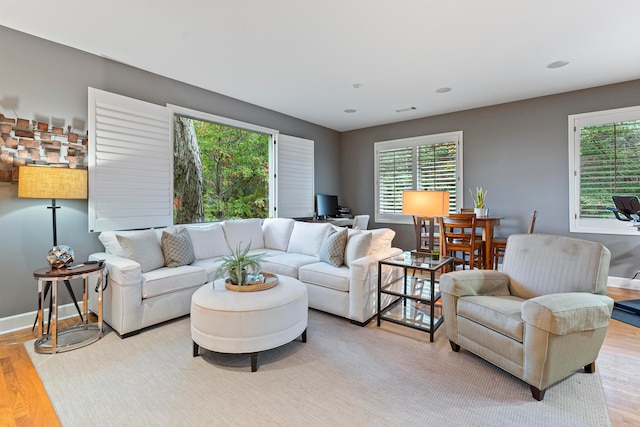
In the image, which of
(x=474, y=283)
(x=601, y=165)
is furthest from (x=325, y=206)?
(x=601, y=165)

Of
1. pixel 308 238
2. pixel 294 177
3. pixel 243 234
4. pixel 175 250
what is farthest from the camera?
pixel 294 177

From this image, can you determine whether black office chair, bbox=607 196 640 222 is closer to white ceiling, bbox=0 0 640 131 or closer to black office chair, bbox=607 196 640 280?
black office chair, bbox=607 196 640 280

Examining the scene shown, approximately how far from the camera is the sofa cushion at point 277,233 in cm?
429

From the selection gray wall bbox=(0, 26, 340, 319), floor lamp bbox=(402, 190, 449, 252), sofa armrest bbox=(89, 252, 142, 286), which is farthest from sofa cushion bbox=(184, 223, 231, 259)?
floor lamp bbox=(402, 190, 449, 252)

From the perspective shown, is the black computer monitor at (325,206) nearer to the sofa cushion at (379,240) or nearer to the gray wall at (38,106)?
the sofa cushion at (379,240)

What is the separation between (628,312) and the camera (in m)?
3.21

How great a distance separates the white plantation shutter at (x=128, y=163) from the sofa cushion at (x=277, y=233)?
4.29 ft

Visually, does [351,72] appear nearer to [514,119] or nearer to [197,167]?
[514,119]

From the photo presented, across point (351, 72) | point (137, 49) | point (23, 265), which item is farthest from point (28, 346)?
point (351, 72)

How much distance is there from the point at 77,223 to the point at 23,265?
56 centimetres

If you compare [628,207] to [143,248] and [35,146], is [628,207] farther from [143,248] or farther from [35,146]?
→ [35,146]

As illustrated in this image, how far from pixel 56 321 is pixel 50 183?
1.14 m

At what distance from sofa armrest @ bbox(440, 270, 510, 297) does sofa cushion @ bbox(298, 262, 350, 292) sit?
0.94 meters

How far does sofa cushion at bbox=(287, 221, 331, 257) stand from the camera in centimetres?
384
